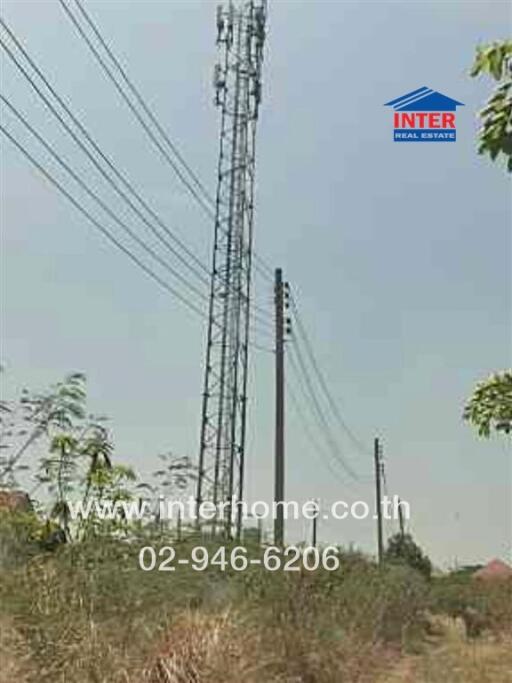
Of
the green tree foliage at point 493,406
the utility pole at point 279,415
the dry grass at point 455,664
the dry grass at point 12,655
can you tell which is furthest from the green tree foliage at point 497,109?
the utility pole at point 279,415

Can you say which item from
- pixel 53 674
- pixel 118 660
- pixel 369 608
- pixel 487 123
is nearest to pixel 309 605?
pixel 369 608

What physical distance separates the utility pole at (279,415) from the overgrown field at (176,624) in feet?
14.3

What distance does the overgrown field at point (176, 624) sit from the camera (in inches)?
334

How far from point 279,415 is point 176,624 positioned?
1412cm

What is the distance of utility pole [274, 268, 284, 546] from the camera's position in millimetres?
22266

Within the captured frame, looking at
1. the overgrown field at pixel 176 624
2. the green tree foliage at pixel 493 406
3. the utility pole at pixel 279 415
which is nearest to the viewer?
the green tree foliage at pixel 493 406

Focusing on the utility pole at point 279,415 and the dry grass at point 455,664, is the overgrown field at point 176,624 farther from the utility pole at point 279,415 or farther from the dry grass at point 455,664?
the utility pole at point 279,415

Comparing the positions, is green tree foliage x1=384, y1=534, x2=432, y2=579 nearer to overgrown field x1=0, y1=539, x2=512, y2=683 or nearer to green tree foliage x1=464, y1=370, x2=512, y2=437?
overgrown field x1=0, y1=539, x2=512, y2=683

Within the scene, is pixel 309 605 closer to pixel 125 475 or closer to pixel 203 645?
pixel 125 475

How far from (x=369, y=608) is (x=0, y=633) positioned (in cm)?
1005

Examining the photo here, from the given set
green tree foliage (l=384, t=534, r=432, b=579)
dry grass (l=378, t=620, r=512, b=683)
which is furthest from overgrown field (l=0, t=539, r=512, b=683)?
green tree foliage (l=384, t=534, r=432, b=579)

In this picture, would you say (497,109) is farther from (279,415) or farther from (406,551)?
(406,551)

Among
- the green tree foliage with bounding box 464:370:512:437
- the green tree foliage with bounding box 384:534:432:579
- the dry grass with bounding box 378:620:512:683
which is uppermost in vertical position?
the green tree foliage with bounding box 384:534:432:579

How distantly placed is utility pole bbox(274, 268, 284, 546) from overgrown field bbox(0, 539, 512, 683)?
4.37 meters
